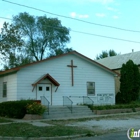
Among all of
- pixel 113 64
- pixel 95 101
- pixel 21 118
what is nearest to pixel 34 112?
pixel 21 118

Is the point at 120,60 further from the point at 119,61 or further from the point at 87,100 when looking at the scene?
the point at 87,100

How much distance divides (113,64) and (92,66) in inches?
554

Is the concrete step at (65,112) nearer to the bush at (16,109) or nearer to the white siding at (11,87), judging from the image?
the bush at (16,109)

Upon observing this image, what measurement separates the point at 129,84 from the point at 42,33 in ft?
90.8

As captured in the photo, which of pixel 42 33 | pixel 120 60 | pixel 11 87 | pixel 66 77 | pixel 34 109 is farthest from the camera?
pixel 42 33

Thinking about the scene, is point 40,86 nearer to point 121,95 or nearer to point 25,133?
point 121,95

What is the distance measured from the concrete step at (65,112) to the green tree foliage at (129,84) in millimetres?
8169

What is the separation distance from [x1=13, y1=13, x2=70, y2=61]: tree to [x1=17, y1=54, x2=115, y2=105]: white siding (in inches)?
996

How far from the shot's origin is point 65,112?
73.3 ft

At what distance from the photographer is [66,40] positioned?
2170 inches

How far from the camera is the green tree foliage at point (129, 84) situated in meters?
30.9

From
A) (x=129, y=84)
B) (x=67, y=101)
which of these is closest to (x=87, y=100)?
(x=67, y=101)

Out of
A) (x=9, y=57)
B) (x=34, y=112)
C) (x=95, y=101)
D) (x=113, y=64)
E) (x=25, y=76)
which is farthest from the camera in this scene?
(x=113, y=64)

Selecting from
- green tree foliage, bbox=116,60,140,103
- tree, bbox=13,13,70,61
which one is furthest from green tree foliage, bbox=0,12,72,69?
green tree foliage, bbox=116,60,140,103
